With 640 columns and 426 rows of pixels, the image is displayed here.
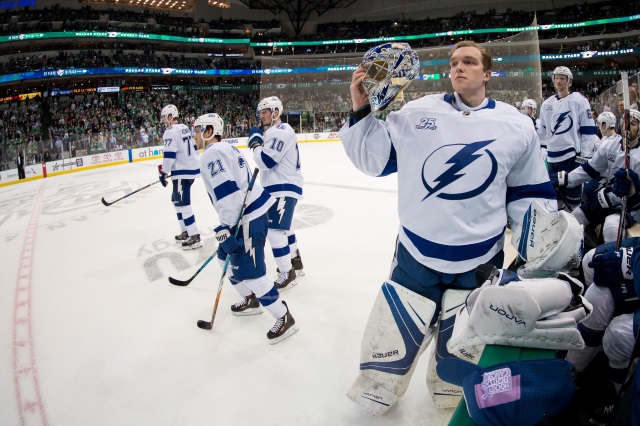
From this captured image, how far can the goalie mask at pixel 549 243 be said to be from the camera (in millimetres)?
1217

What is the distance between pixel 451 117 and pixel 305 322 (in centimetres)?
222

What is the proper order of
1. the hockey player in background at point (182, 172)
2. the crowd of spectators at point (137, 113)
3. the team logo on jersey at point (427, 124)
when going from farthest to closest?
the crowd of spectators at point (137, 113) → the hockey player in background at point (182, 172) → the team logo on jersey at point (427, 124)

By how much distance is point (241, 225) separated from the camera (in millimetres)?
3242

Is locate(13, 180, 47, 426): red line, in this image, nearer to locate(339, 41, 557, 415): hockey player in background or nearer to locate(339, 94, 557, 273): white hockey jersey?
locate(339, 41, 557, 415): hockey player in background

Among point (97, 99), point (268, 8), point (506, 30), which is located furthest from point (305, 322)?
point (268, 8)

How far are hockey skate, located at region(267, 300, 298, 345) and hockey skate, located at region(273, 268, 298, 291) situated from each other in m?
0.92

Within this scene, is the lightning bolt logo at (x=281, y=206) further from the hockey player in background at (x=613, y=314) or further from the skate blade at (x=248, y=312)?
the hockey player in background at (x=613, y=314)

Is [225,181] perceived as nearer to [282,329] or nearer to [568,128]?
[282,329]

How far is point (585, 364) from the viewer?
225 centimetres

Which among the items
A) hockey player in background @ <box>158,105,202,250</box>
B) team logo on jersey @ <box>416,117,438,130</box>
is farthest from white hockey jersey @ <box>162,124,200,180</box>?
team logo on jersey @ <box>416,117,438,130</box>

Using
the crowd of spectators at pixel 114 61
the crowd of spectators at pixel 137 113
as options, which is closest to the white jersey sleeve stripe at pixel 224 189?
the crowd of spectators at pixel 137 113

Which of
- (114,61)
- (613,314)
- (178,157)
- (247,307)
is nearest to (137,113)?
(114,61)

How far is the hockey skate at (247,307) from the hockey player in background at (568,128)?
3507mm

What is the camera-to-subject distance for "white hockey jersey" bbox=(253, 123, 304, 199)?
4.20 m
